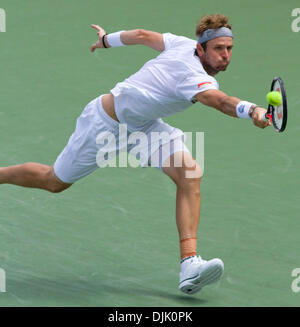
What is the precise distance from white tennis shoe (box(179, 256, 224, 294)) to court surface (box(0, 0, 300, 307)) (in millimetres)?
139

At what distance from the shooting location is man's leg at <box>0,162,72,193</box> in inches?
276

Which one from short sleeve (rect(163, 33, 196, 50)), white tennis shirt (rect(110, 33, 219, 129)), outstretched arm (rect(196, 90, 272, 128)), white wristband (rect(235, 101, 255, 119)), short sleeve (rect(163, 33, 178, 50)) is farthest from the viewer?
short sleeve (rect(163, 33, 178, 50))

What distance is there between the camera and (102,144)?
6.71 metres

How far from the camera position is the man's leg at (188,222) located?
623 centimetres

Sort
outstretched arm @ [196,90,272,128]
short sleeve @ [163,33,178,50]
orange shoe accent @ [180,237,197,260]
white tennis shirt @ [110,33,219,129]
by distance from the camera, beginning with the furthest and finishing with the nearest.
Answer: short sleeve @ [163,33,178,50]
orange shoe accent @ [180,237,197,260]
white tennis shirt @ [110,33,219,129]
outstretched arm @ [196,90,272,128]

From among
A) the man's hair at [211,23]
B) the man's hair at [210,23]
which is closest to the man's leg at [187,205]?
the man's hair at [210,23]

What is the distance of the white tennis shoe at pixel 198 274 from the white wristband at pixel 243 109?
97cm

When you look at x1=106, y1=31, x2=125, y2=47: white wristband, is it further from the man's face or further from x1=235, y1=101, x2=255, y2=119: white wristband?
x1=235, y1=101, x2=255, y2=119: white wristband

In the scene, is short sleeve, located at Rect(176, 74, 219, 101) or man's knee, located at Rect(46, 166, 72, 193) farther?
man's knee, located at Rect(46, 166, 72, 193)

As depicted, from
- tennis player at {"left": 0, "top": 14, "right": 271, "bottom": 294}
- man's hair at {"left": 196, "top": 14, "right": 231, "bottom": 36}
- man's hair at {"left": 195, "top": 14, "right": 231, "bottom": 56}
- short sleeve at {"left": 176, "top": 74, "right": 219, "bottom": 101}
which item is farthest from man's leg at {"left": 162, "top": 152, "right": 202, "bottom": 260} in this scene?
man's hair at {"left": 196, "top": 14, "right": 231, "bottom": 36}

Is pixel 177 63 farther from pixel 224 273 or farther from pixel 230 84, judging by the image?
pixel 230 84

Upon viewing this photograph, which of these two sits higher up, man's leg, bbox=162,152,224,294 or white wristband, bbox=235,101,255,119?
white wristband, bbox=235,101,255,119

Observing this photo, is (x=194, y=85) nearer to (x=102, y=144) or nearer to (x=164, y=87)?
(x=164, y=87)

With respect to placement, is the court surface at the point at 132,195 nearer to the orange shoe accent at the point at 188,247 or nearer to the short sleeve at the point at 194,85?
the orange shoe accent at the point at 188,247
